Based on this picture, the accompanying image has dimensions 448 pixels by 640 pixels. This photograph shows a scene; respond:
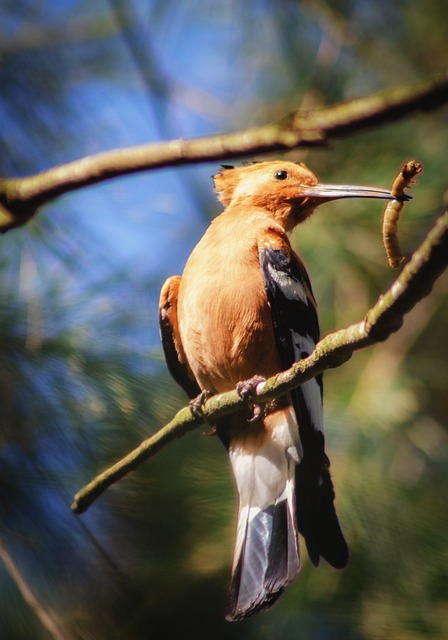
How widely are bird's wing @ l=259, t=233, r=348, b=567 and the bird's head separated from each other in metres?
0.07

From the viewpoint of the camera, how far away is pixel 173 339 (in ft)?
6.41

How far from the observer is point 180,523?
2322 mm

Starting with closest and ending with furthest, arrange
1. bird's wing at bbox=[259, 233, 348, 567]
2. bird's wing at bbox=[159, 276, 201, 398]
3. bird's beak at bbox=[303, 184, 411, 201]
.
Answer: bird's beak at bbox=[303, 184, 411, 201] → bird's wing at bbox=[259, 233, 348, 567] → bird's wing at bbox=[159, 276, 201, 398]

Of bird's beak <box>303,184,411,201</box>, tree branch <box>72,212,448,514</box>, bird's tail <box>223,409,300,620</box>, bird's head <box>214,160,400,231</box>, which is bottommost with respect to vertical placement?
bird's tail <box>223,409,300,620</box>

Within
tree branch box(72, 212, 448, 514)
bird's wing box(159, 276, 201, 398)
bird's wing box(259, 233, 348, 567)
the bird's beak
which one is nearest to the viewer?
tree branch box(72, 212, 448, 514)

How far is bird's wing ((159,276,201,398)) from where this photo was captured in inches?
75.2

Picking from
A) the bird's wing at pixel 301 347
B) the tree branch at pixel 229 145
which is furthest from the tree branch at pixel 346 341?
the bird's wing at pixel 301 347

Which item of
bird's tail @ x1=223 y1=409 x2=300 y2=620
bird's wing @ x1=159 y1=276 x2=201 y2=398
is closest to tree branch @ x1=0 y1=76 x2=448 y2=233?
bird's wing @ x1=159 y1=276 x2=201 y2=398

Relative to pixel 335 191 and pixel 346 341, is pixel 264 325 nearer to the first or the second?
pixel 335 191

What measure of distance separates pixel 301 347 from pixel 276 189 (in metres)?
0.33

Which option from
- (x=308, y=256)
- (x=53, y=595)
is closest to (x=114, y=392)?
(x=53, y=595)

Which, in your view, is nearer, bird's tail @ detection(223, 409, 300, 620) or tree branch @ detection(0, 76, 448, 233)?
tree branch @ detection(0, 76, 448, 233)

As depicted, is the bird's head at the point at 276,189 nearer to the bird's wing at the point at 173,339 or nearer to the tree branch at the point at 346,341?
the bird's wing at the point at 173,339

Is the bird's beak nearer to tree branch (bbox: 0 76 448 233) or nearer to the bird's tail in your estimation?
tree branch (bbox: 0 76 448 233)
